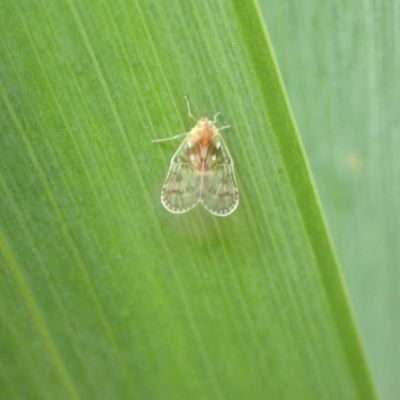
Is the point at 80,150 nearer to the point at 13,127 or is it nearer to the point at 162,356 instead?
the point at 13,127

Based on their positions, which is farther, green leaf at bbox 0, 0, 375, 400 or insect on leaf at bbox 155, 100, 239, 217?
insect on leaf at bbox 155, 100, 239, 217

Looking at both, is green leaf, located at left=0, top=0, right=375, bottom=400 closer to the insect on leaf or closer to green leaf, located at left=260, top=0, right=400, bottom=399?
the insect on leaf

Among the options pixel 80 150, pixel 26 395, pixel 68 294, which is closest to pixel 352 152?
pixel 80 150

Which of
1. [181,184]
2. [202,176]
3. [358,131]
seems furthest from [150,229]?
[358,131]

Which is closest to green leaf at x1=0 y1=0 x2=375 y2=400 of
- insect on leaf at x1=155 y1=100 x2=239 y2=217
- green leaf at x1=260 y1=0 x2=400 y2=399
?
insect on leaf at x1=155 y1=100 x2=239 y2=217

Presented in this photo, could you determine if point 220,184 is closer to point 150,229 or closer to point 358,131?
point 150,229

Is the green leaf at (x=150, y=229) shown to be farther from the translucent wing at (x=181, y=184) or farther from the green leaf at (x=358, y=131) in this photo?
the green leaf at (x=358, y=131)
